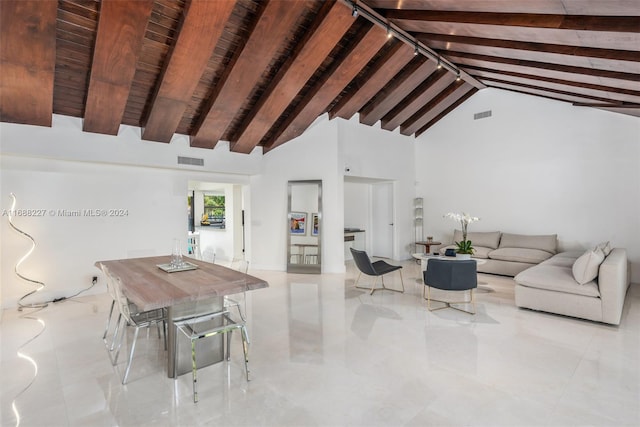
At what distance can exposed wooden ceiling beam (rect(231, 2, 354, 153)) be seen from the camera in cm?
417

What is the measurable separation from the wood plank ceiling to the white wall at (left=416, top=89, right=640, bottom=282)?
2.12ft

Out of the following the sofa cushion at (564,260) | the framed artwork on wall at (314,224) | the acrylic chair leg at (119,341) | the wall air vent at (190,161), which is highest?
the wall air vent at (190,161)

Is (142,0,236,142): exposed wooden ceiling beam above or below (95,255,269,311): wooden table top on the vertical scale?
above

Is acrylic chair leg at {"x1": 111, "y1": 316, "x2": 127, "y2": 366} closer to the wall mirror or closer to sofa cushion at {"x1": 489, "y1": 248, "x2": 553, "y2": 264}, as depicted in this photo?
the wall mirror

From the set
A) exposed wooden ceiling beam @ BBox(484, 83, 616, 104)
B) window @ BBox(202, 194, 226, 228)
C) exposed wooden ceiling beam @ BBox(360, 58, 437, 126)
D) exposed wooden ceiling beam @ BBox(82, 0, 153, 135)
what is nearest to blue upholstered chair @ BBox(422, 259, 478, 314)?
exposed wooden ceiling beam @ BBox(360, 58, 437, 126)

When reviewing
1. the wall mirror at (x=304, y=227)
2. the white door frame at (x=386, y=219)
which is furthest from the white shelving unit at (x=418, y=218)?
the wall mirror at (x=304, y=227)

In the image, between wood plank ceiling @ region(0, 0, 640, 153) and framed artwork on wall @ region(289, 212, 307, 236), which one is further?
framed artwork on wall @ region(289, 212, 307, 236)

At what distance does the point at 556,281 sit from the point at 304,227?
4.59 m

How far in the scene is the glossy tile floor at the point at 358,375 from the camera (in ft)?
7.47

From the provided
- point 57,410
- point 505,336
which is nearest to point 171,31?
point 57,410

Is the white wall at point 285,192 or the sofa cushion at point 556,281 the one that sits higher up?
the white wall at point 285,192

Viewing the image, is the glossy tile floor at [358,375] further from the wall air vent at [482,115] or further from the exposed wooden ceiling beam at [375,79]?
the wall air vent at [482,115]

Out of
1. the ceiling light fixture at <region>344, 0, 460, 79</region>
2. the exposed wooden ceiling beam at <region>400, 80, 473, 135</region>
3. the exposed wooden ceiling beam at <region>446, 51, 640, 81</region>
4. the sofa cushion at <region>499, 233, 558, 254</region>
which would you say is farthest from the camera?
the exposed wooden ceiling beam at <region>400, 80, 473, 135</region>

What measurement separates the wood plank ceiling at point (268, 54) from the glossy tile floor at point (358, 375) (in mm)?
2998
